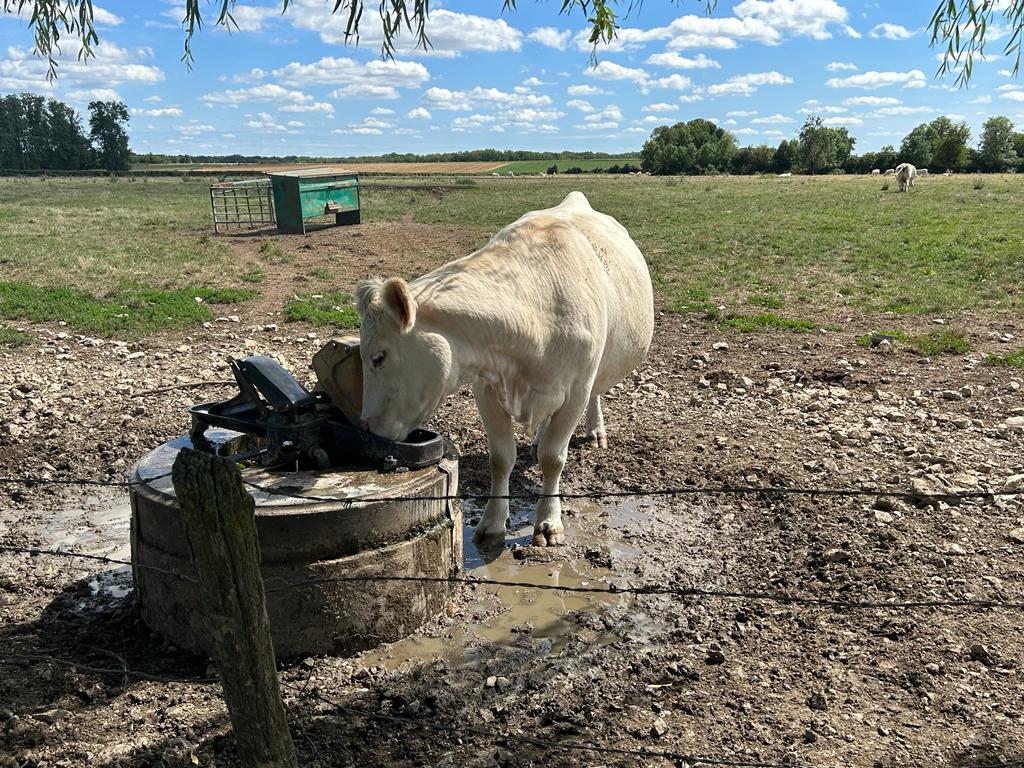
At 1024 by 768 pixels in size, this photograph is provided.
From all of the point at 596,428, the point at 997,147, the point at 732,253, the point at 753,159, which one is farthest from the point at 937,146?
the point at 596,428

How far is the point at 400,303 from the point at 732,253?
46.9 feet

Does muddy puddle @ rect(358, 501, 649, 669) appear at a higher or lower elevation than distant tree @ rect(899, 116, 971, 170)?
lower

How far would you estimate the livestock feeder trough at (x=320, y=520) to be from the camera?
401 cm

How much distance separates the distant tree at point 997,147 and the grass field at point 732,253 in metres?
51.1

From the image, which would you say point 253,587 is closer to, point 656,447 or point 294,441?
point 294,441

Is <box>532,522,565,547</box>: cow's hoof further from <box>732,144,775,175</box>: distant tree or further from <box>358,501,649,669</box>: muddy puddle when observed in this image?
<box>732,144,775,175</box>: distant tree

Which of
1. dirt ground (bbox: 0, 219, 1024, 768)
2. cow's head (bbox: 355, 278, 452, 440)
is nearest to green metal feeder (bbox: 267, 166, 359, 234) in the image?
dirt ground (bbox: 0, 219, 1024, 768)

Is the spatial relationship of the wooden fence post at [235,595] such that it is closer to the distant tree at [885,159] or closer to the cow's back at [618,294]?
the cow's back at [618,294]

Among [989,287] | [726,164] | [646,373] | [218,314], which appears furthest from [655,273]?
[726,164]

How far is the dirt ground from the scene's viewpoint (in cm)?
354

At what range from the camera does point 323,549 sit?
13.3 feet

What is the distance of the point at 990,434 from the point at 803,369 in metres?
2.25

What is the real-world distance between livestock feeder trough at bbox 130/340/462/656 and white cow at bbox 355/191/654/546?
0.85ft

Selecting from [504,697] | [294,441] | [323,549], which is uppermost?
[294,441]
